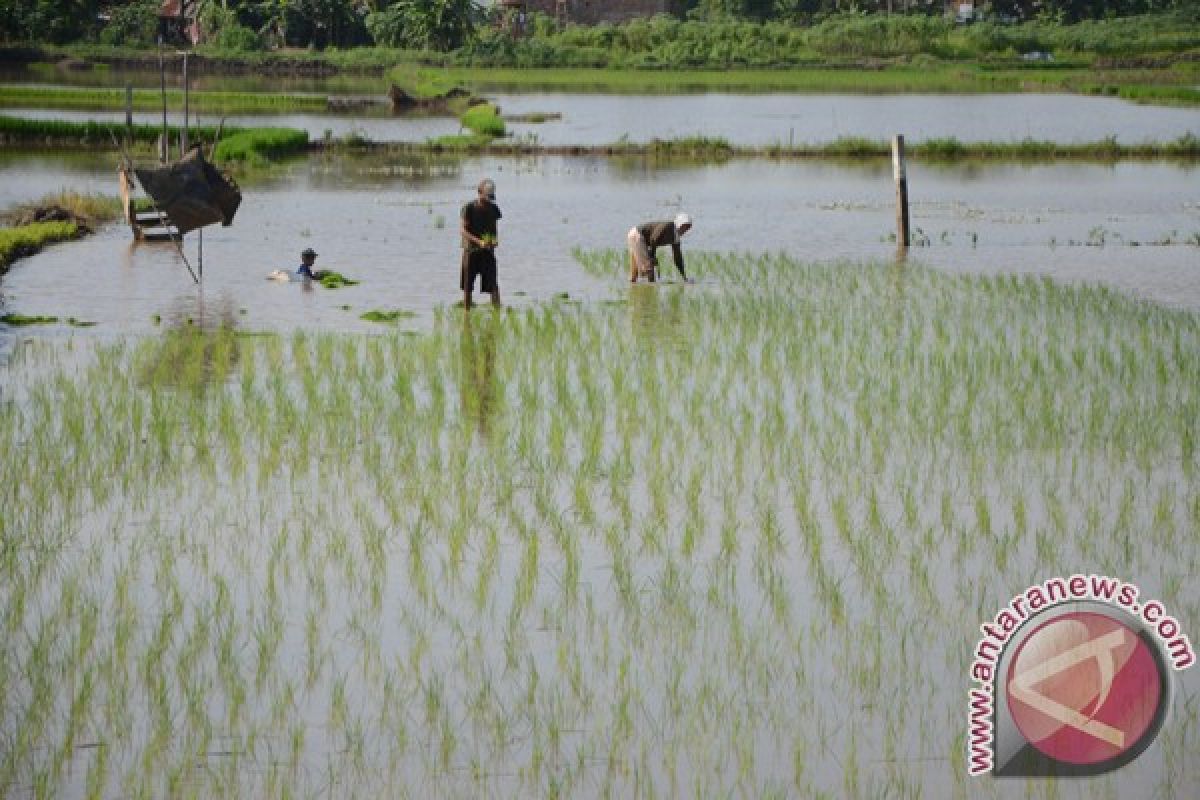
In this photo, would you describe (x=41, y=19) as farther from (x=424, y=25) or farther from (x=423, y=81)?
(x=423, y=81)

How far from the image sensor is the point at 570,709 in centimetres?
555

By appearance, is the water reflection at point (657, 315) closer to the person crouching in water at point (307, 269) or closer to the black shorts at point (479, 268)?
the black shorts at point (479, 268)

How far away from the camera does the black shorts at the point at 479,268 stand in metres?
13.8

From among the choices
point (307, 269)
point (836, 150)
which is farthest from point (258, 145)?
point (307, 269)

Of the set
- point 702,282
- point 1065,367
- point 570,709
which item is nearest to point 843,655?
point 570,709

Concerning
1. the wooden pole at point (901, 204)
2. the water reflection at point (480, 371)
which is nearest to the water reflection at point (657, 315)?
the water reflection at point (480, 371)

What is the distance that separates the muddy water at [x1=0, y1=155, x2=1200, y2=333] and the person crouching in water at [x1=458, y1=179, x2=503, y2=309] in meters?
0.63

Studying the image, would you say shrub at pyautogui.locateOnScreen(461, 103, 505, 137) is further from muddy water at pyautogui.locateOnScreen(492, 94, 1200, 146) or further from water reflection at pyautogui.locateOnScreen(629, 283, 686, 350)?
water reflection at pyautogui.locateOnScreen(629, 283, 686, 350)

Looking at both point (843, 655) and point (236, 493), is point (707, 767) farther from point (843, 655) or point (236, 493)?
point (236, 493)

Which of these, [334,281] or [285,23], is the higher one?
[285,23]

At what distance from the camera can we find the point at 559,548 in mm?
7391

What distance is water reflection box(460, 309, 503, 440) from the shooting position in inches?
394

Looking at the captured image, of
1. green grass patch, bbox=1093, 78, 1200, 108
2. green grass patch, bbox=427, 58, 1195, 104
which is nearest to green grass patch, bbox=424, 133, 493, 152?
green grass patch, bbox=1093, 78, 1200, 108

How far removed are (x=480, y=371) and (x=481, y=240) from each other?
213 centimetres
